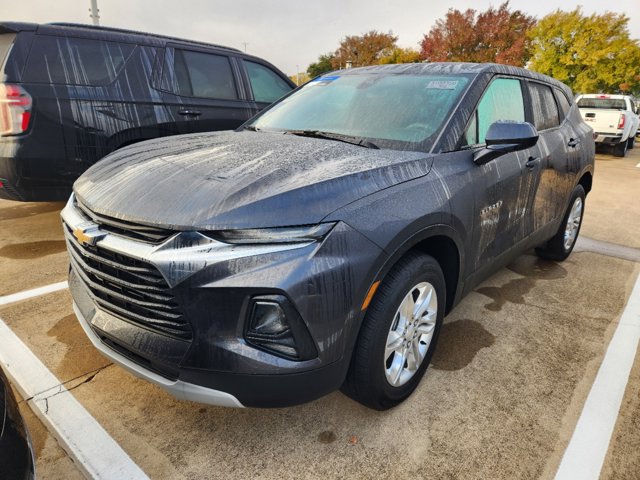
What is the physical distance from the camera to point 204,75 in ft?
16.2

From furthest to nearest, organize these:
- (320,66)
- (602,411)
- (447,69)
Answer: (320,66)
(447,69)
(602,411)

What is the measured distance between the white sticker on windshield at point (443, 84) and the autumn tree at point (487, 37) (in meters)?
27.6

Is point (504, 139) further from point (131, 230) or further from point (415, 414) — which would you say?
point (131, 230)

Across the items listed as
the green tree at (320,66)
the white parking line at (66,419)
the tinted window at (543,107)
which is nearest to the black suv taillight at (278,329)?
the white parking line at (66,419)

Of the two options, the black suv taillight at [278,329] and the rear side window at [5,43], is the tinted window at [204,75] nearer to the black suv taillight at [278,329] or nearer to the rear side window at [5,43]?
the rear side window at [5,43]

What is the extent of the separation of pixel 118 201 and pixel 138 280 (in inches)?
14.4

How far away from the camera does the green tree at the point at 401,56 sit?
37.1 m

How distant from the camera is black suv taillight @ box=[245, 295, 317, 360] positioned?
1514mm

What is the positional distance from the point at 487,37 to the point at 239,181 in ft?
99.1

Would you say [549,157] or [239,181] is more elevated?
[239,181]

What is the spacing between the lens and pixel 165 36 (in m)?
4.76

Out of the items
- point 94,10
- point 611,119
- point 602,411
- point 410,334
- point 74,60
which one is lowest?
point 602,411

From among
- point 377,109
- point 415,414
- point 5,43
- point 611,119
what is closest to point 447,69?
point 377,109

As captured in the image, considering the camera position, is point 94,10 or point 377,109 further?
point 94,10
